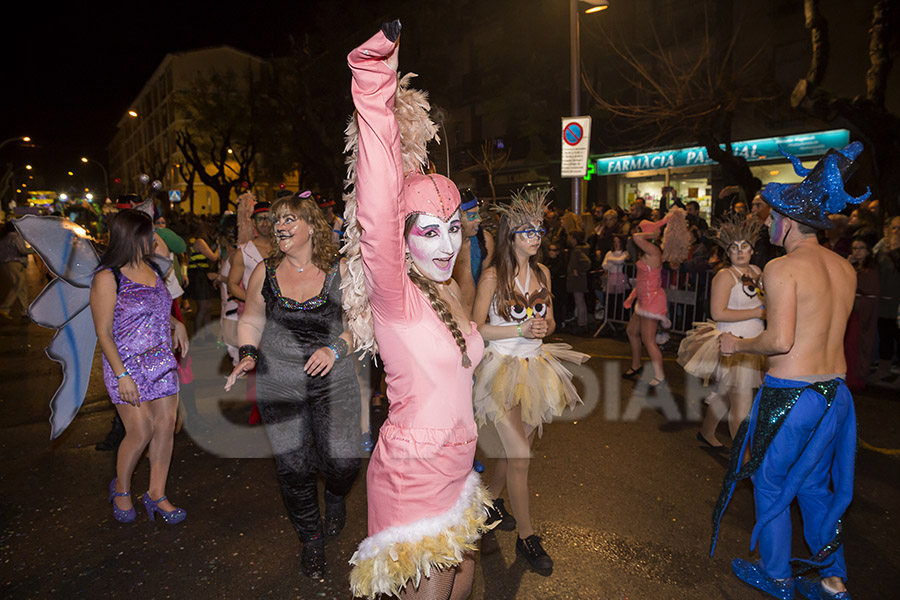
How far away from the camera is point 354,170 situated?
2.10m

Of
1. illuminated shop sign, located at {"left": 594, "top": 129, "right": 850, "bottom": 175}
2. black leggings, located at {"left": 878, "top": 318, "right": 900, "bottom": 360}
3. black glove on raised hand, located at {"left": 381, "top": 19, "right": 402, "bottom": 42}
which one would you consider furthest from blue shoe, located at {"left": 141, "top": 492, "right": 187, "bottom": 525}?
illuminated shop sign, located at {"left": 594, "top": 129, "right": 850, "bottom": 175}

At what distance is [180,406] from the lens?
241 inches

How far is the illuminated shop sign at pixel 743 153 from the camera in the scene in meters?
16.8

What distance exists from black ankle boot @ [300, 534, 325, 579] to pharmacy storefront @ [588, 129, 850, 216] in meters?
13.8

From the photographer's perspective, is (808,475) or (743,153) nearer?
(808,475)

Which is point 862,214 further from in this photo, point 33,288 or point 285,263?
point 33,288

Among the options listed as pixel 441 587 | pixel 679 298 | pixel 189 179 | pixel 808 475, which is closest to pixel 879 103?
pixel 679 298

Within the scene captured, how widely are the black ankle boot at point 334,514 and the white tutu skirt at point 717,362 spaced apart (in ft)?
10.5

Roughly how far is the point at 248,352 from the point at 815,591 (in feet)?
10.8

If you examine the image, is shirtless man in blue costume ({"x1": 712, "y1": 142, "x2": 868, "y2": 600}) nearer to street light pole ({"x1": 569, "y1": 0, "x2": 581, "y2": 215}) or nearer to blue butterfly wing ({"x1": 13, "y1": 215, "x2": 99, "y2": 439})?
blue butterfly wing ({"x1": 13, "y1": 215, "x2": 99, "y2": 439})

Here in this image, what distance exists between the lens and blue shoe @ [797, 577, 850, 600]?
298 cm

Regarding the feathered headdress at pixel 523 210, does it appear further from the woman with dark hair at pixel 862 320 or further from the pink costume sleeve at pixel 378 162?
the woman with dark hair at pixel 862 320

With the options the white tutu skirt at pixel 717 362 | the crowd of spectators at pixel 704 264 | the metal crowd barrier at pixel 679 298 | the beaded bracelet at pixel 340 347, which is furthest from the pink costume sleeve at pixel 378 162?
the metal crowd barrier at pixel 679 298

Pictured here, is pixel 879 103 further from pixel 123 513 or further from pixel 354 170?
pixel 123 513
